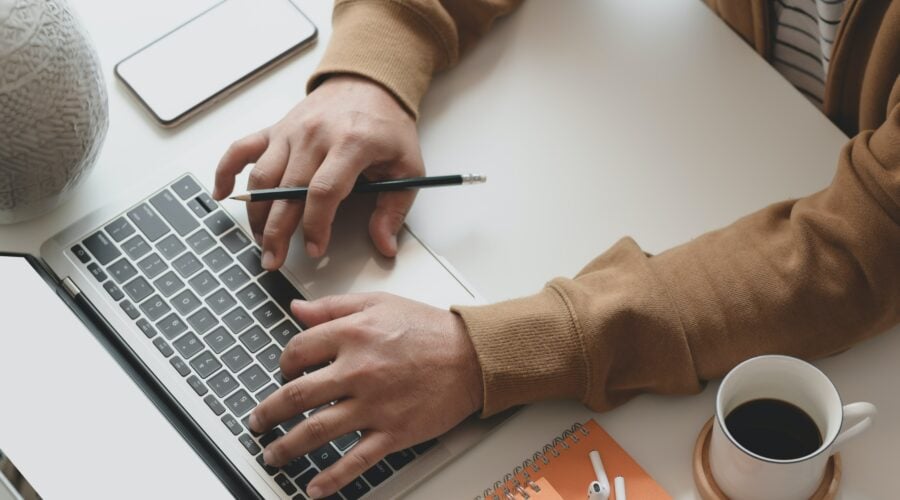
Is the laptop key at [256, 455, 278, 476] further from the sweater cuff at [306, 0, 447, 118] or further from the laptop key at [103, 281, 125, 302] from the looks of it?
the sweater cuff at [306, 0, 447, 118]

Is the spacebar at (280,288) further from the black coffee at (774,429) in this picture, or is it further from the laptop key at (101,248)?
the black coffee at (774,429)

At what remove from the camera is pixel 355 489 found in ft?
2.63

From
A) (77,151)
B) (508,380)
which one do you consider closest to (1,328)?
(77,151)

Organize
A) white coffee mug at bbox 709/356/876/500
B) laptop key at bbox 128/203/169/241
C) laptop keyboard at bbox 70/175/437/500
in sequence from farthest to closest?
1. laptop key at bbox 128/203/169/241
2. laptop keyboard at bbox 70/175/437/500
3. white coffee mug at bbox 709/356/876/500

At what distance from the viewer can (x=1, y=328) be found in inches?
27.4

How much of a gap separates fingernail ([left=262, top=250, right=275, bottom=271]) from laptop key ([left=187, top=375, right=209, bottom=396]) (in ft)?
0.35

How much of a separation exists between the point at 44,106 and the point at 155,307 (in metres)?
0.18

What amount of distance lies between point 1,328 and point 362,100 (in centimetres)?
38

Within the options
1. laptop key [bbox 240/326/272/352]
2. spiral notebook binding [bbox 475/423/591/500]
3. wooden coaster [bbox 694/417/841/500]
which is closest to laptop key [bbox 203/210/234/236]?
laptop key [bbox 240/326/272/352]

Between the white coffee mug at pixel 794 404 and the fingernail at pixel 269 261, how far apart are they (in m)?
0.37

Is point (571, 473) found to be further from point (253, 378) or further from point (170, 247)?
point (170, 247)

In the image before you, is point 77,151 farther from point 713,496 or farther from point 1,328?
point 713,496

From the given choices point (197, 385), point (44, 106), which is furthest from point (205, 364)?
point (44, 106)

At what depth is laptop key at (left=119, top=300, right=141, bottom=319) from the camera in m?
0.88
